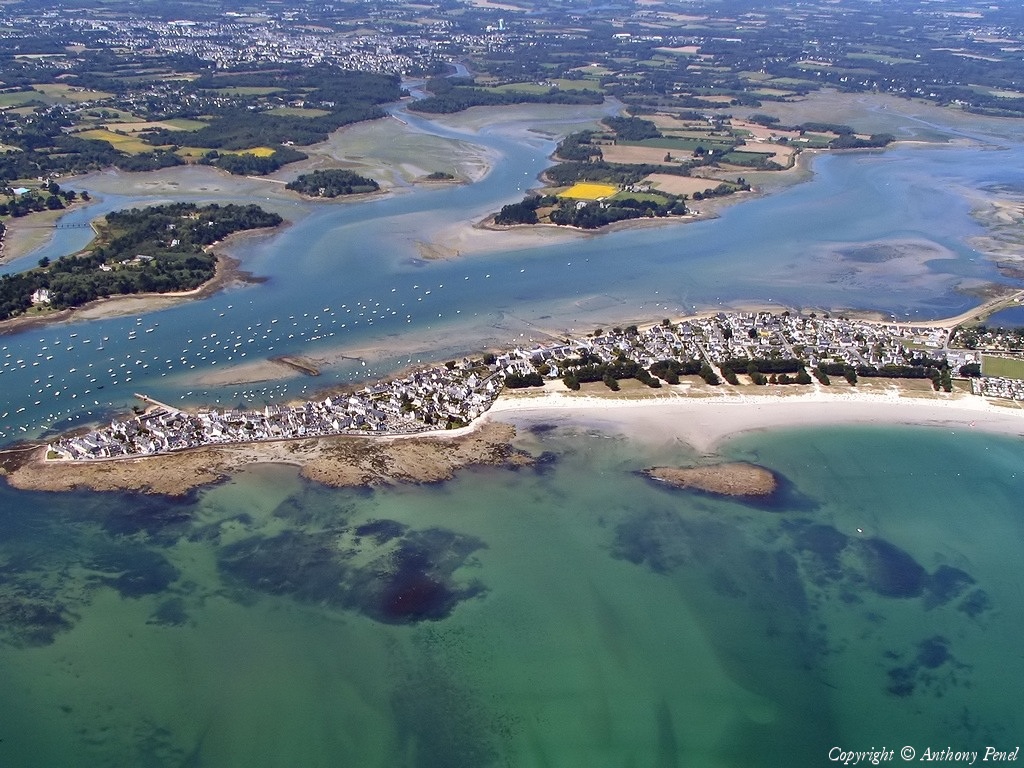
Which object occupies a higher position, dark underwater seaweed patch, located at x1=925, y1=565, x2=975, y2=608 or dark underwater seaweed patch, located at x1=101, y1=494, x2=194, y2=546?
dark underwater seaweed patch, located at x1=101, y1=494, x2=194, y2=546

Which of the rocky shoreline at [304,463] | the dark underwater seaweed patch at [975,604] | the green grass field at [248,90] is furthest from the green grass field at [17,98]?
the dark underwater seaweed patch at [975,604]

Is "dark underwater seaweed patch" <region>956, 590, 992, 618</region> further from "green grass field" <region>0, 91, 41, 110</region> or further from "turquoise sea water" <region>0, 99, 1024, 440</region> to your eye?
"green grass field" <region>0, 91, 41, 110</region>

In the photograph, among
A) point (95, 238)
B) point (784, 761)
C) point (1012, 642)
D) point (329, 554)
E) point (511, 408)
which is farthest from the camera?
point (95, 238)

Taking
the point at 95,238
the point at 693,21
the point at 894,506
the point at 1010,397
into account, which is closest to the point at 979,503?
the point at 894,506

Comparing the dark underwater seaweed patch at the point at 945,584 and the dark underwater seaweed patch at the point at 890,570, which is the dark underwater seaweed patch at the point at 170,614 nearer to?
the dark underwater seaweed patch at the point at 890,570

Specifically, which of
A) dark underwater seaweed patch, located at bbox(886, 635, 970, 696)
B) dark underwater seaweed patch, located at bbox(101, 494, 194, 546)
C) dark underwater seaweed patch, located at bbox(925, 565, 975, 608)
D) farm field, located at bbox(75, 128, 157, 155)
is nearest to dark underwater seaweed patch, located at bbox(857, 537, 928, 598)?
dark underwater seaweed patch, located at bbox(925, 565, 975, 608)

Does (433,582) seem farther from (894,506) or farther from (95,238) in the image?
(95,238)
